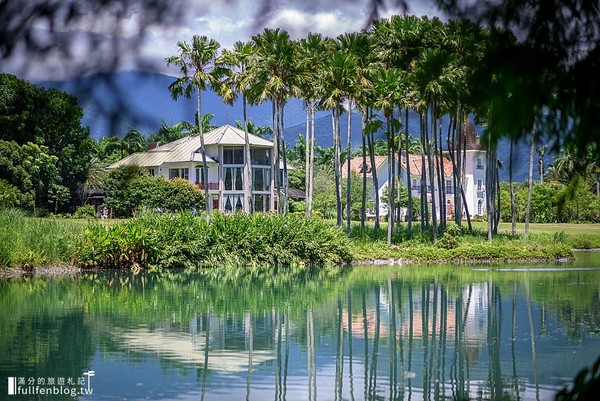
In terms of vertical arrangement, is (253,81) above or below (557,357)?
above

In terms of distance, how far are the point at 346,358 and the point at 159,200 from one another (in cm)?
3569

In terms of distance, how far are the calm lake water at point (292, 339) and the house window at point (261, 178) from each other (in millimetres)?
37039

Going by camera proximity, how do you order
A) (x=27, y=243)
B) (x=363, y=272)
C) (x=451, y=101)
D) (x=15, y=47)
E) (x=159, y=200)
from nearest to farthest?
(x=15, y=47), (x=451, y=101), (x=27, y=243), (x=363, y=272), (x=159, y=200)

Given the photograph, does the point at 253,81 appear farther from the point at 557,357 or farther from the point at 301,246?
the point at 557,357

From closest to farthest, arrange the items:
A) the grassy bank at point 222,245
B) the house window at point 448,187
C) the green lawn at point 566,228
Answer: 1. the grassy bank at point 222,245
2. the green lawn at point 566,228
3. the house window at point 448,187

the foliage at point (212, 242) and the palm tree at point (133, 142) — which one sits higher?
the palm tree at point (133, 142)

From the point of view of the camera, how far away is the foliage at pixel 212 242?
2675 cm

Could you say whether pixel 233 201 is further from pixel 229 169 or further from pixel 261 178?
pixel 261 178

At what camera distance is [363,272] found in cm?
2772

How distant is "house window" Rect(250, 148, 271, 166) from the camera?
197ft

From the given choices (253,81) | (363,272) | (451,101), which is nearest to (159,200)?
(253,81)

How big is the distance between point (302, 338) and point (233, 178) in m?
47.3

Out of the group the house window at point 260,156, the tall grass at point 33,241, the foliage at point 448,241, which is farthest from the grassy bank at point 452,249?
the house window at point 260,156

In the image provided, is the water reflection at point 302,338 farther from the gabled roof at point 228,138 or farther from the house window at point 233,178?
the house window at point 233,178
